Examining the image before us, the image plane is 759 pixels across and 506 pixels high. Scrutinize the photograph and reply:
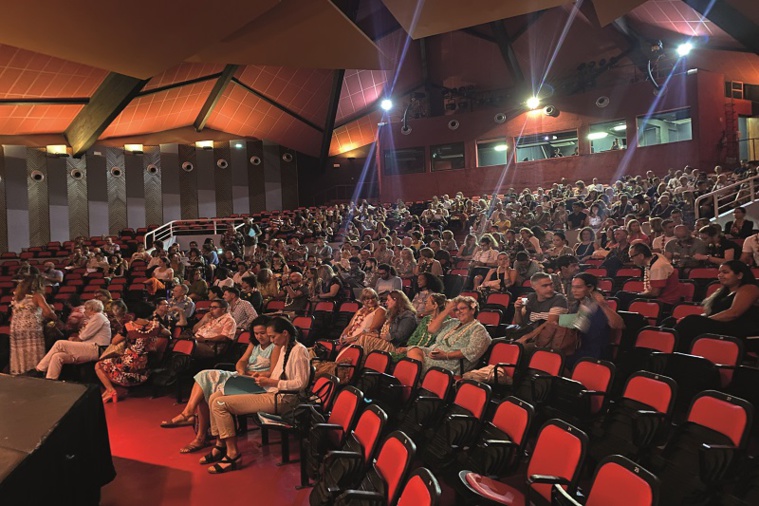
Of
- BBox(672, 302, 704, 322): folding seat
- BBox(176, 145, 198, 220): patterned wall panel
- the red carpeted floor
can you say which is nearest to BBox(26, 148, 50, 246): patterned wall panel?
BBox(176, 145, 198, 220): patterned wall panel

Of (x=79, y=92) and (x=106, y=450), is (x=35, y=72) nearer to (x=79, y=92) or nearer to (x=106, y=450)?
(x=79, y=92)

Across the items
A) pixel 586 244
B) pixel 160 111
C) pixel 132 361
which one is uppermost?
pixel 160 111

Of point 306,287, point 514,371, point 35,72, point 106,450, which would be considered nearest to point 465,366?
point 514,371

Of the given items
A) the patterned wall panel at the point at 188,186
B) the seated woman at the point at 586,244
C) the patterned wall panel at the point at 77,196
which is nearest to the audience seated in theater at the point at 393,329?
the seated woman at the point at 586,244

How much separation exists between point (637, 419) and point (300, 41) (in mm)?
8837

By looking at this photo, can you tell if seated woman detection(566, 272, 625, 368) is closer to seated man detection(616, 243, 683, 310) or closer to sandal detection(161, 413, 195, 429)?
seated man detection(616, 243, 683, 310)

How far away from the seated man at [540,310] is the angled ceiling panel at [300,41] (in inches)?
254

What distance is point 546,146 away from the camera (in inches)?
707

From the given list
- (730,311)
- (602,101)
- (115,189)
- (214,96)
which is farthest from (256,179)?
(730,311)

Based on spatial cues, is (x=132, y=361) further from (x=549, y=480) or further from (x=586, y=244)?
(x=586, y=244)

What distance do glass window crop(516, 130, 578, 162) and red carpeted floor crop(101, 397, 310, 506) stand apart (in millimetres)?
15465

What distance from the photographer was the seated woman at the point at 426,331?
15.3 feet

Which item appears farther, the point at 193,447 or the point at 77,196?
the point at 77,196

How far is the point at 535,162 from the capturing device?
58.7ft
